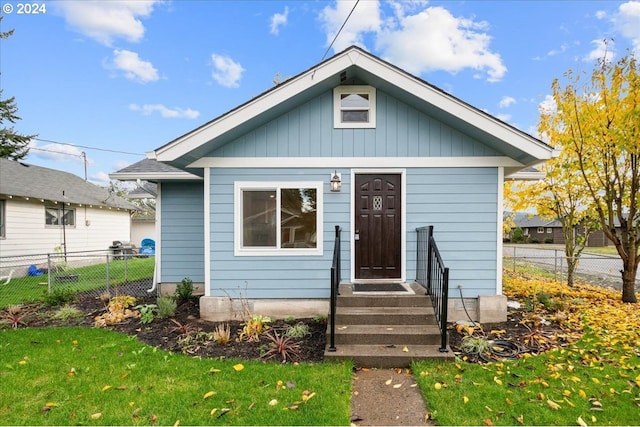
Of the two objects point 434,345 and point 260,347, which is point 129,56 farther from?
point 434,345

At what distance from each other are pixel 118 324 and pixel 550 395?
604 centimetres

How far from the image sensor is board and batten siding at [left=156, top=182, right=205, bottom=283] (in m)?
6.98

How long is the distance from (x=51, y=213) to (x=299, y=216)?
1195cm

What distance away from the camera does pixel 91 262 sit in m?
13.6

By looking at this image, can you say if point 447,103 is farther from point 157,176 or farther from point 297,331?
point 157,176

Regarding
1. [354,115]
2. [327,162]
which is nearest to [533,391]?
[327,162]

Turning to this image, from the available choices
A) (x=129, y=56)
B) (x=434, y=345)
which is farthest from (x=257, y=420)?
(x=129, y=56)

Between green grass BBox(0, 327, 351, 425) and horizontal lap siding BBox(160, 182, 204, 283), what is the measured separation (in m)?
2.70

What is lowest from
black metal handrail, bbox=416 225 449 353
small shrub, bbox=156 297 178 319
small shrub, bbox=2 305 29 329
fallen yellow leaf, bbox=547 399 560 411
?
small shrub, bbox=2 305 29 329

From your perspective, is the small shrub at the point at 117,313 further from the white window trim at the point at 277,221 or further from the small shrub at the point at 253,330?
the small shrub at the point at 253,330

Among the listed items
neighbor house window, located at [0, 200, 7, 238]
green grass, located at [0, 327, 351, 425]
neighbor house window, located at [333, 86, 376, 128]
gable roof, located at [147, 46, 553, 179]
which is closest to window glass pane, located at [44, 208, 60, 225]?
neighbor house window, located at [0, 200, 7, 238]

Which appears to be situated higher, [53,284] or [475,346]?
[475,346]

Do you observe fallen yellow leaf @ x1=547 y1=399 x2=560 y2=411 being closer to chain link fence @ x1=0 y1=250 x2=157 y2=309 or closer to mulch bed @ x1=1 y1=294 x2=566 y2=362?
mulch bed @ x1=1 y1=294 x2=566 y2=362

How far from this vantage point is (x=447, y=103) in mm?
4957
